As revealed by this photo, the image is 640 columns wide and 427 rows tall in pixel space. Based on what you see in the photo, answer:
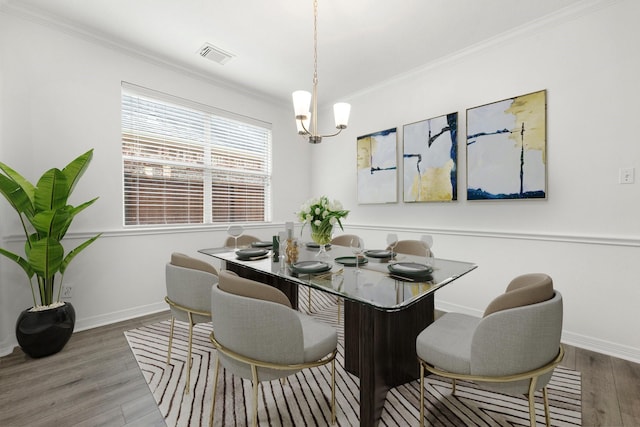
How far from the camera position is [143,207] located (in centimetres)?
317

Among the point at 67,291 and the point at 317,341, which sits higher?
the point at 317,341

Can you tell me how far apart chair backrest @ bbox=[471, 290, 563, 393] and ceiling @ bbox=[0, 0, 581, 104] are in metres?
2.45

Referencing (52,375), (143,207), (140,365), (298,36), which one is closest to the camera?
(52,375)

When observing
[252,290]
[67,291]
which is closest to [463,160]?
[252,290]

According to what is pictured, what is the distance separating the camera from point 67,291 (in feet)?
8.60

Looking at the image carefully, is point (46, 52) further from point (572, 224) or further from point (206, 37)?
point (572, 224)

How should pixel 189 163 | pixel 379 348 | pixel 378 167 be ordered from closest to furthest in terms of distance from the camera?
pixel 379 348 → pixel 189 163 → pixel 378 167

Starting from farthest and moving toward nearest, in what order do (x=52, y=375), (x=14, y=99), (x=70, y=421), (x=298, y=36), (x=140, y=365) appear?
(x=298, y=36)
(x=14, y=99)
(x=140, y=365)
(x=52, y=375)
(x=70, y=421)

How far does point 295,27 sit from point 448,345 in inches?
112

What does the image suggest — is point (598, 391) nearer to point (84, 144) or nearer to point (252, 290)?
point (252, 290)

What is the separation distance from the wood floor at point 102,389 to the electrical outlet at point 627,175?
1409mm

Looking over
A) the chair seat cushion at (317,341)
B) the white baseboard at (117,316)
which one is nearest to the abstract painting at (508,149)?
the chair seat cushion at (317,341)

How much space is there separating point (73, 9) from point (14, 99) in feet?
3.08

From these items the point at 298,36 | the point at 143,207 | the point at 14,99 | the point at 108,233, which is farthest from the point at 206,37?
the point at 108,233
